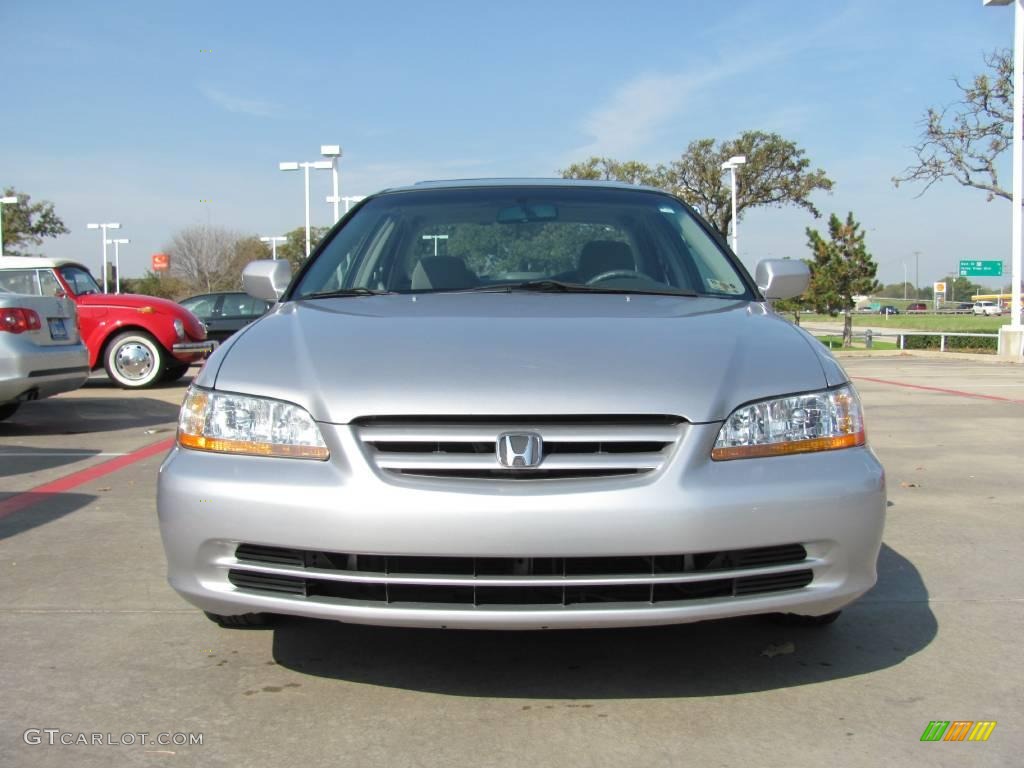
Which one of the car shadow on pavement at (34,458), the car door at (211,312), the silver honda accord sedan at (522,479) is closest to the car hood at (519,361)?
the silver honda accord sedan at (522,479)

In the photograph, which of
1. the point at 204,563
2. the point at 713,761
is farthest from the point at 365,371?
the point at 713,761

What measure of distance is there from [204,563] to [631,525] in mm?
1115

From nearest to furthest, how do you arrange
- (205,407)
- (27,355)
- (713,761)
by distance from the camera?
(713,761), (205,407), (27,355)

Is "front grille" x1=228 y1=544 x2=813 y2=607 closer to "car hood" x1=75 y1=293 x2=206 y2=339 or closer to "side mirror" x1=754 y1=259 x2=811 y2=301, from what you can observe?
"side mirror" x1=754 y1=259 x2=811 y2=301

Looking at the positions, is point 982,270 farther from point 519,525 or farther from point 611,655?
point 519,525

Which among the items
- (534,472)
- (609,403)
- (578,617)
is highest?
(609,403)

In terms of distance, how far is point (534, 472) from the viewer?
2467 mm

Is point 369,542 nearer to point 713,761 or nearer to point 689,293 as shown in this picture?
point 713,761

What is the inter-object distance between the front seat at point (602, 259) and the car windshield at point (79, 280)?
9.72 metres

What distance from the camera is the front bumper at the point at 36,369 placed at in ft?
26.4

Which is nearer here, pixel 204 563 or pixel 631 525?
pixel 631 525

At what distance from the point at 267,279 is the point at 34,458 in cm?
389

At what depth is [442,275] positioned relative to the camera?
381 cm

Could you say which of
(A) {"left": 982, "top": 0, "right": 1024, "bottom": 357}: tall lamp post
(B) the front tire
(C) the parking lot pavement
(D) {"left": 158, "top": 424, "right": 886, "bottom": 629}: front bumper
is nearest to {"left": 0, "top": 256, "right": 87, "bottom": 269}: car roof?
(B) the front tire
